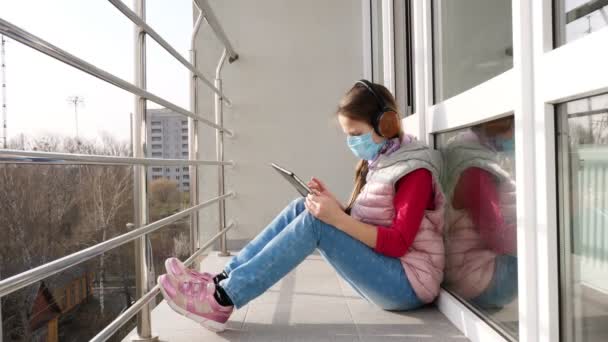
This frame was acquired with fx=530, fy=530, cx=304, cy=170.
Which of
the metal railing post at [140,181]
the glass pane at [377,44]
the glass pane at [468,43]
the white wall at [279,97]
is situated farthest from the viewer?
the white wall at [279,97]

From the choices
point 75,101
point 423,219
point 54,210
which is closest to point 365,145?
point 423,219

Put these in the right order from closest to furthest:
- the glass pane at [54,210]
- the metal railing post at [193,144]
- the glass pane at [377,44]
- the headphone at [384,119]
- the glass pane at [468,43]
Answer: the glass pane at [468,43], the headphone at [384,119], the glass pane at [54,210], the metal railing post at [193,144], the glass pane at [377,44]

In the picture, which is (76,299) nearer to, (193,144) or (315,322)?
(193,144)

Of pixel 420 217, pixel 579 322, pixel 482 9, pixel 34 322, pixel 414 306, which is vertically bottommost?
pixel 34 322

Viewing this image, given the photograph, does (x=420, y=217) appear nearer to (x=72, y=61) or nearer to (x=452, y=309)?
(x=452, y=309)

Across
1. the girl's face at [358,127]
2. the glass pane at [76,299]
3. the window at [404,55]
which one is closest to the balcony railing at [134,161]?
the girl's face at [358,127]

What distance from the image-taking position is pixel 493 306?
1.21 meters

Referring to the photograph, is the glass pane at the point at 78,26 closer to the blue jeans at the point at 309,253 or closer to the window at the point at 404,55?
the window at the point at 404,55

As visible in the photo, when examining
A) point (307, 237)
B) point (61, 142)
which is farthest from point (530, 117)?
point (61, 142)

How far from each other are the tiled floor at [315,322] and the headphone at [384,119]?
1.76ft

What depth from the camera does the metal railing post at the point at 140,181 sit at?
4.28 ft

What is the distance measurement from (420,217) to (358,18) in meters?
1.94

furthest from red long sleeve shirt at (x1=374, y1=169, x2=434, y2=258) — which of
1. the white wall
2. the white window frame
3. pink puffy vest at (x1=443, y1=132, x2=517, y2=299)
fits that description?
the white wall

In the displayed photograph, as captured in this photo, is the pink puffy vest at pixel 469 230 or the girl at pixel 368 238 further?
the girl at pixel 368 238
